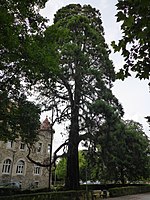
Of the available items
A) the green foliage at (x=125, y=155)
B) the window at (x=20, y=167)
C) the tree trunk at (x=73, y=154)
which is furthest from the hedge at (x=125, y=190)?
the window at (x=20, y=167)

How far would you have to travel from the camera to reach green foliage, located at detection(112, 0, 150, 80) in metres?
3.59

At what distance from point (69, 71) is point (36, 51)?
33.3ft

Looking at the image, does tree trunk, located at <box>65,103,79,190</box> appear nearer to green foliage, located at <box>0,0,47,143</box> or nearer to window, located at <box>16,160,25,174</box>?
green foliage, located at <box>0,0,47,143</box>

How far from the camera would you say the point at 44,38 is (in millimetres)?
12906

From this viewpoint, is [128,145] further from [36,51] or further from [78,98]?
[36,51]

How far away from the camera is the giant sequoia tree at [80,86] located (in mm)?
20031

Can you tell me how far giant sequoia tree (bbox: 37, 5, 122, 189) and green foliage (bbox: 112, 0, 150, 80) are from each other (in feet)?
47.7

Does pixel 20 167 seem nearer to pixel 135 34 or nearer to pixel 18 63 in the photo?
pixel 18 63

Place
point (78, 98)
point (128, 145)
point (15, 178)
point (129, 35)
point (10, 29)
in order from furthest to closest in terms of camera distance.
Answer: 1. point (15, 178)
2. point (128, 145)
3. point (78, 98)
4. point (10, 29)
5. point (129, 35)

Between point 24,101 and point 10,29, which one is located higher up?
point 10,29

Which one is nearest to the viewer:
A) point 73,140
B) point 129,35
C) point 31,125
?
point 129,35

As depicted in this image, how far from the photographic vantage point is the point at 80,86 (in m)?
22.4

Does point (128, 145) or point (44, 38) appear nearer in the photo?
point (44, 38)

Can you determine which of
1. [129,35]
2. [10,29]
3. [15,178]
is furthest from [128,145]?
[129,35]
